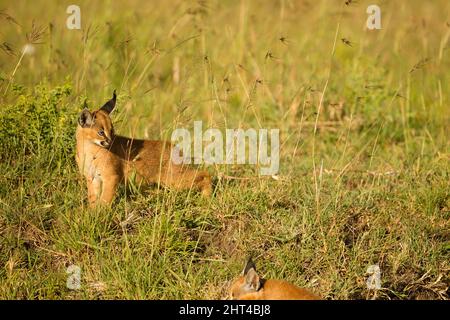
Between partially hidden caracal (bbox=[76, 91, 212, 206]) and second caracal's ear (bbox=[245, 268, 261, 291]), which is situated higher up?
partially hidden caracal (bbox=[76, 91, 212, 206])

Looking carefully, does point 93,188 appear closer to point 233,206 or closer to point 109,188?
point 109,188

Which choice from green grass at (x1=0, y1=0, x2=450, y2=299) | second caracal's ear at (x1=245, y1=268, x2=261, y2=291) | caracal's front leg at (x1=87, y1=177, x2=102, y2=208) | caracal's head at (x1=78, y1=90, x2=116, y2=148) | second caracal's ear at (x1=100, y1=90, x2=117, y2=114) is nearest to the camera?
second caracal's ear at (x1=245, y1=268, x2=261, y2=291)

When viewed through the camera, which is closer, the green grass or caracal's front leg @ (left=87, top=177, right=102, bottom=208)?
the green grass

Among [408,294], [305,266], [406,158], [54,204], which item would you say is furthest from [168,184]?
[406,158]

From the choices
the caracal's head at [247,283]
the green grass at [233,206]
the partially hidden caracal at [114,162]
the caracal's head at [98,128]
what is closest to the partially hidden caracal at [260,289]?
the caracal's head at [247,283]

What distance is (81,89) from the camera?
7820mm

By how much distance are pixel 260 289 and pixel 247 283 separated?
115mm

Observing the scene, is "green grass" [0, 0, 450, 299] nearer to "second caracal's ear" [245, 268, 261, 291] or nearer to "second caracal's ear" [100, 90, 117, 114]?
"second caracal's ear" [100, 90, 117, 114]

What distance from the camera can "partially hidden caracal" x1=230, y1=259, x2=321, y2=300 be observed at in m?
5.07

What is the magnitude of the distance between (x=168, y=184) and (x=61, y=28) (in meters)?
5.54

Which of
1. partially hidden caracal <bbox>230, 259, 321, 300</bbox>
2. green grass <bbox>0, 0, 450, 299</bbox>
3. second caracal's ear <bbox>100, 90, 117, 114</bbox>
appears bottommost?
partially hidden caracal <bbox>230, 259, 321, 300</bbox>

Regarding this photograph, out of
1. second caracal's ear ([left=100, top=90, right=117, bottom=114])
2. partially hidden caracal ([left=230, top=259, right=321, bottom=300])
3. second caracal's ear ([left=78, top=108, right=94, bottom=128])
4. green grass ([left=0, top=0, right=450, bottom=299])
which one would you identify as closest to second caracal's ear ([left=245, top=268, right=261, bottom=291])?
partially hidden caracal ([left=230, top=259, right=321, bottom=300])
